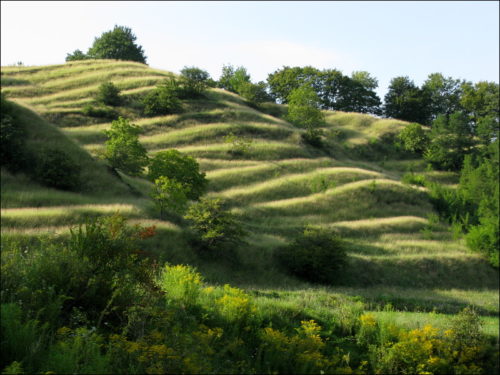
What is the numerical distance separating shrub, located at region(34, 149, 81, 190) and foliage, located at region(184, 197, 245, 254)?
998cm

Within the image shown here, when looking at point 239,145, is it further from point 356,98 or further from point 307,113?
point 356,98

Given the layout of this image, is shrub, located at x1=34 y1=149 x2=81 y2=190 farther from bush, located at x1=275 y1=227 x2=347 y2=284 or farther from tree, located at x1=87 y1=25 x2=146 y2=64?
tree, located at x1=87 y1=25 x2=146 y2=64

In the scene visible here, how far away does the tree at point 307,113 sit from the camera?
56.6m

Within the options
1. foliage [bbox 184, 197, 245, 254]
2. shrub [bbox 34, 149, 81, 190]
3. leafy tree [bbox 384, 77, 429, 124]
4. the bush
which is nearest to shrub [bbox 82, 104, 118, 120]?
shrub [bbox 34, 149, 81, 190]

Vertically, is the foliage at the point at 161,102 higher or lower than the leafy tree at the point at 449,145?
higher

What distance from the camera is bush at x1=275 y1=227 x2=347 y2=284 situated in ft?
77.5

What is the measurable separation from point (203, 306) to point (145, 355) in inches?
113

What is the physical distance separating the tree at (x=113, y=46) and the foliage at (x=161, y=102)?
159ft

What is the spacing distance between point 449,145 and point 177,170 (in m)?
50.0

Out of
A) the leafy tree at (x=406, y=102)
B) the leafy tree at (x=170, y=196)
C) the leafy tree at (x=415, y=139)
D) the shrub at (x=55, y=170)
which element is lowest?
the leafy tree at (x=170, y=196)

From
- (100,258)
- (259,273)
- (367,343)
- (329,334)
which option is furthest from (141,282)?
(259,273)

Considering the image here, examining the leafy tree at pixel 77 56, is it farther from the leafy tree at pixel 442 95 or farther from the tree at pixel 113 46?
the leafy tree at pixel 442 95

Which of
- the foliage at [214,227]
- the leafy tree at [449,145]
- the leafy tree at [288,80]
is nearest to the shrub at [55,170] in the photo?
the foliage at [214,227]

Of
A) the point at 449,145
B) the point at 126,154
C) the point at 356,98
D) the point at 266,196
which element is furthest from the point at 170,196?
the point at 356,98
